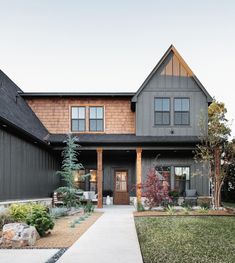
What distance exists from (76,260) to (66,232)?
4350 millimetres

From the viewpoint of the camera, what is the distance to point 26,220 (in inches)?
420

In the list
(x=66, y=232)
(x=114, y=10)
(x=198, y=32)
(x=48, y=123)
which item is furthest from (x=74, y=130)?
(x=66, y=232)

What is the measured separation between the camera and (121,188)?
79.3ft

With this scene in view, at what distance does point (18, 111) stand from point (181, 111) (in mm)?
9290

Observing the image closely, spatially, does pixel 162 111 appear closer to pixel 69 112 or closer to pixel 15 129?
pixel 69 112

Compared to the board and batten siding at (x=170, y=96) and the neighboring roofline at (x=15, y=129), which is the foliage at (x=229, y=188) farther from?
the neighboring roofline at (x=15, y=129)

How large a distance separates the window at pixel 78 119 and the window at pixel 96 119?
1.44 feet

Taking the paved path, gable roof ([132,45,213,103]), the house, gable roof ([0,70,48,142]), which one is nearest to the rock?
the paved path

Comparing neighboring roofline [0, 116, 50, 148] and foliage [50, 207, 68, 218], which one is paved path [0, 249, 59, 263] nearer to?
neighboring roofline [0, 116, 50, 148]

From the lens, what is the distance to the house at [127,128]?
20859mm

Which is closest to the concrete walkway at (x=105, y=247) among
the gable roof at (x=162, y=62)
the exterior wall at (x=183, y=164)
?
the exterior wall at (x=183, y=164)

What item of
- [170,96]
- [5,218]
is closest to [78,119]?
[170,96]

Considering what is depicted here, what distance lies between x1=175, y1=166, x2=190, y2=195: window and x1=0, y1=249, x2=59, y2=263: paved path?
590 inches

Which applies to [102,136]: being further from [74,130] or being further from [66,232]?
[66,232]
